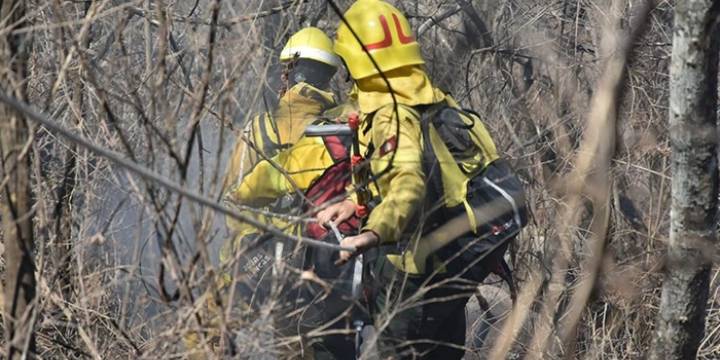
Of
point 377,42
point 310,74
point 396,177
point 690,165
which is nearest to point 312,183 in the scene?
point 396,177

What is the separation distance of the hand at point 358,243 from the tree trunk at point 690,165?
1063 millimetres

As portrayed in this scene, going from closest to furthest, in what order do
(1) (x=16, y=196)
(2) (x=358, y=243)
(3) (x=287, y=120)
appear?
1. (1) (x=16, y=196)
2. (2) (x=358, y=243)
3. (3) (x=287, y=120)

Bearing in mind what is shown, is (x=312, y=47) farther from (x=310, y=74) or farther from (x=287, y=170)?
(x=287, y=170)

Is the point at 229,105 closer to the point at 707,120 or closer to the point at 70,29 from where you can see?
the point at 70,29

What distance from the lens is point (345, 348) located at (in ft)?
17.7

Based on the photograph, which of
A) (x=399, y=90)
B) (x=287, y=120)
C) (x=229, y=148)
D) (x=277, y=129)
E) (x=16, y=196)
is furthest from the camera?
(x=287, y=120)

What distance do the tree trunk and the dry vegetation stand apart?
0.58ft

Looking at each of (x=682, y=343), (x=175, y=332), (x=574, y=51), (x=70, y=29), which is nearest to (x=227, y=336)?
(x=175, y=332)

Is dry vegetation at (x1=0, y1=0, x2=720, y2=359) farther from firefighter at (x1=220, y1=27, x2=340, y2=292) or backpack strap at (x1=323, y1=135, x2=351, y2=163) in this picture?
backpack strap at (x1=323, y1=135, x2=351, y2=163)

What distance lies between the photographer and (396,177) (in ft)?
14.6

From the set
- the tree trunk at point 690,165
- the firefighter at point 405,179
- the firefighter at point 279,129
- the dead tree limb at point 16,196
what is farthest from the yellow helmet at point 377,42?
the dead tree limb at point 16,196

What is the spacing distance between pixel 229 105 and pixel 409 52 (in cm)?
138

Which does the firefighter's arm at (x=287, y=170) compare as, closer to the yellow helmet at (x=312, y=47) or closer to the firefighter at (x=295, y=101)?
the firefighter at (x=295, y=101)

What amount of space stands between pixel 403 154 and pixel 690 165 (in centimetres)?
109
